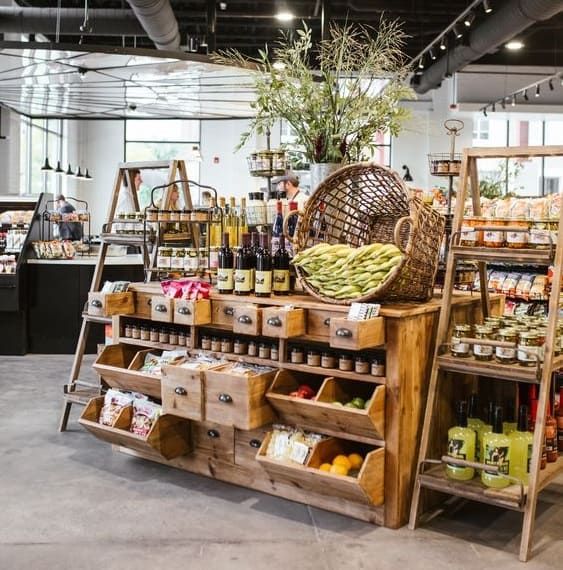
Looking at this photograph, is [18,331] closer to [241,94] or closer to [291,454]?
[241,94]

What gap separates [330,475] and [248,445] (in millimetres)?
622

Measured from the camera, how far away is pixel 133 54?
635 cm

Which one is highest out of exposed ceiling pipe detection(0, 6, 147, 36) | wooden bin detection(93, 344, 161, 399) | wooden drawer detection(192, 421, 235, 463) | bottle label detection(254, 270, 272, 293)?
exposed ceiling pipe detection(0, 6, 147, 36)

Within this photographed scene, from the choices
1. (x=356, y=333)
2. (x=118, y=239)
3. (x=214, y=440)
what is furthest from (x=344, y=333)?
(x=118, y=239)

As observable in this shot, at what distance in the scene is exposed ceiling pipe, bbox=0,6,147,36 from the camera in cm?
998

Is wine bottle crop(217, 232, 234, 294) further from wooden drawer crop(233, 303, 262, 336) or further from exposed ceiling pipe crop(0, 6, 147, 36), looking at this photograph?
exposed ceiling pipe crop(0, 6, 147, 36)

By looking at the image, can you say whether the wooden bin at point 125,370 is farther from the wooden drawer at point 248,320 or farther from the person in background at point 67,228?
the person in background at point 67,228

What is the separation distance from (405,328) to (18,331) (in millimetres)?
5079

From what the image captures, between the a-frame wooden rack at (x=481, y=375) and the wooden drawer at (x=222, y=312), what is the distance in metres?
0.97

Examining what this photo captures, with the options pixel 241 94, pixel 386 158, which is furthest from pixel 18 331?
pixel 386 158

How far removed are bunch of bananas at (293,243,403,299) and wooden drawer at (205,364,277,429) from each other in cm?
49

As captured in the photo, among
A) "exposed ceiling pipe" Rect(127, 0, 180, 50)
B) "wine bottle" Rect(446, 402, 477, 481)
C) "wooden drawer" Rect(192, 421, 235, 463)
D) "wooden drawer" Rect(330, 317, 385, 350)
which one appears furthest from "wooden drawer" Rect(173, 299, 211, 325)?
"exposed ceiling pipe" Rect(127, 0, 180, 50)

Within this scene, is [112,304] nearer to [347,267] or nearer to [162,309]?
[162,309]

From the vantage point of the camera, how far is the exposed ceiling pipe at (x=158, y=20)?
842 centimetres
